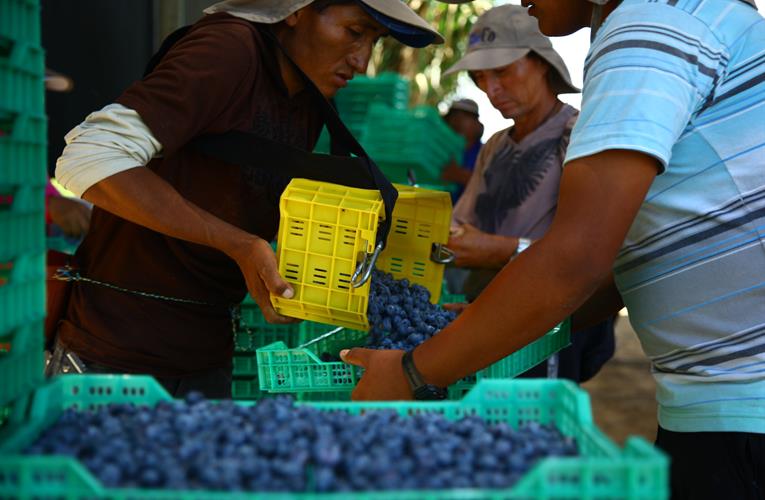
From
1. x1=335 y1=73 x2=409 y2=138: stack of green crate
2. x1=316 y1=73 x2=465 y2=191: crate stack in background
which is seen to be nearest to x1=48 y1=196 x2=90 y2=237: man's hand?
x1=316 y1=73 x2=465 y2=191: crate stack in background

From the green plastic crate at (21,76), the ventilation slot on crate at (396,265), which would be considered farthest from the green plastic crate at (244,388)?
the green plastic crate at (21,76)

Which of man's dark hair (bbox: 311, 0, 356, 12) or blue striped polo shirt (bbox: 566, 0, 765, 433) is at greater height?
man's dark hair (bbox: 311, 0, 356, 12)

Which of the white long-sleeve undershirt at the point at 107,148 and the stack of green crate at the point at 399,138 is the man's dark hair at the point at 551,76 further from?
the white long-sleeve undershirt at the point at 107,148

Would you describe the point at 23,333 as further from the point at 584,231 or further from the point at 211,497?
the point at 584,231

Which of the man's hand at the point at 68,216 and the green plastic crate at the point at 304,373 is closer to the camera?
the green plastic crate at the point at 304,373

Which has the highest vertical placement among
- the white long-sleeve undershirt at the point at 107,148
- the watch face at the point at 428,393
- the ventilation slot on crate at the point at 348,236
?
the white long-sleeve undershirt at the point at 107,148

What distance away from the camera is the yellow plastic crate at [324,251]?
182cm

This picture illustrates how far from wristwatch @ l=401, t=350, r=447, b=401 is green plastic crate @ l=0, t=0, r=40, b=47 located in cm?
78

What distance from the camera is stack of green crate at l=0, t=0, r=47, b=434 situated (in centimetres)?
110

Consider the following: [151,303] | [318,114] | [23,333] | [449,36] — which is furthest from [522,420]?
[449,36]

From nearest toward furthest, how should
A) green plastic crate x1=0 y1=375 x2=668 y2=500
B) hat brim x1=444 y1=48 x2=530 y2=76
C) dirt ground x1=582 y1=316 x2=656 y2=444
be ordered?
green plastic crate x1=0 y1=375 x2=668 y2=500
hat brim x1=444 y1=48 x2=530 y2=76
dirt ground x1=582 y1=316 x2=656 y2=444

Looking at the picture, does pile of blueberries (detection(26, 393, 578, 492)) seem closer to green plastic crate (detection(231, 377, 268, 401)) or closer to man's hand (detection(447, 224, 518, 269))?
green plastic crate (detection(231, 377, 268, 401))

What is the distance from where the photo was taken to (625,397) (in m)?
6.27

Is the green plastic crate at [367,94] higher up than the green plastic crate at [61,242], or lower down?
higher up
